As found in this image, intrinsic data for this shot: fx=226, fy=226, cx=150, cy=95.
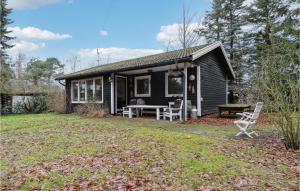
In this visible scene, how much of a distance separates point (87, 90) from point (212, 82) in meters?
8.12

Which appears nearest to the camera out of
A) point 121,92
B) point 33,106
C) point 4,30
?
point 121,92

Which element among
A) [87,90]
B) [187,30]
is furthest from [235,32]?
[87,90]

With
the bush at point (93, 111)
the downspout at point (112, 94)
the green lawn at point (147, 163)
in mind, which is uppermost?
the downspout at point (112, 94)

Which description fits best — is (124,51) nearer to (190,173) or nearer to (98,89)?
(98,89)

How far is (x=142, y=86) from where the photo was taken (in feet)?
44.8

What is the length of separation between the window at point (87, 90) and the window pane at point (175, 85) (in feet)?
14.7

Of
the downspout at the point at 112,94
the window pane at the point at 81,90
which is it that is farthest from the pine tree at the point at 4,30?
the downspout at the point at 112,94

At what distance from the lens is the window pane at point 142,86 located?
13.4 meters

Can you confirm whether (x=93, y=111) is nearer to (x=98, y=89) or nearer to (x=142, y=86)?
(x=98, y=89)

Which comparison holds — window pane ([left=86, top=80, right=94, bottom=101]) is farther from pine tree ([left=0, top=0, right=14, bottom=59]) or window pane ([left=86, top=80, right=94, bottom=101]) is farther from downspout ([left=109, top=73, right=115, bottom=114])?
pine tree ([left=0, top=0, right=14, bottom=59])

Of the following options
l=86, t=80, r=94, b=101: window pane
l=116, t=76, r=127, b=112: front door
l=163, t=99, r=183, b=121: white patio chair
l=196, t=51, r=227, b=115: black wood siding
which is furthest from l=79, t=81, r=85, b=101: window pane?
l=196, t=51, r=227, b=115: black wood siding

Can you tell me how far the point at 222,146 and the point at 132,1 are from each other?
13.2 meters

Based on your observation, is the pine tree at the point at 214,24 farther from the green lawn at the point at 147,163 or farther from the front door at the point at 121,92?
the green lawn at the point at 147,163

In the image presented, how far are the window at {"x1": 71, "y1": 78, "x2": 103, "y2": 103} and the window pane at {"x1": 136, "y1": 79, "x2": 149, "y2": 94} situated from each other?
2.32 m
